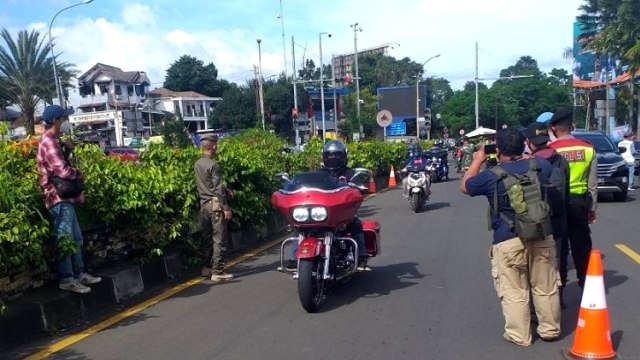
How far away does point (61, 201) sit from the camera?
561 centimetres

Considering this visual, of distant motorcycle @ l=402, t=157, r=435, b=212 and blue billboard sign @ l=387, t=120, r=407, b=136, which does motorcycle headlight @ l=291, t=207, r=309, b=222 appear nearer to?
distant motorcycle @ l=402, t=157, r=435, b=212

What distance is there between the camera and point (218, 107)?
70938 millimetres

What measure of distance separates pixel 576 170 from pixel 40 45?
45.4m

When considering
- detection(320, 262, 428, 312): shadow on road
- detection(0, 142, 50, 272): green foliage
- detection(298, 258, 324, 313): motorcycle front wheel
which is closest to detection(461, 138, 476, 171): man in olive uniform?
detection(320, 262, 428, 312): shadow on road

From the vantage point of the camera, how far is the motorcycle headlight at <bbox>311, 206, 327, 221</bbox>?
579 centimetres

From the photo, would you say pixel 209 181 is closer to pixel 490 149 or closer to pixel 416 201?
pixel 490 149

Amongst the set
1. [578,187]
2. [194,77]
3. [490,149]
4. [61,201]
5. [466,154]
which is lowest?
[466,154]

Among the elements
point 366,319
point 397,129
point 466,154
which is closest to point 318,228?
point 366,319

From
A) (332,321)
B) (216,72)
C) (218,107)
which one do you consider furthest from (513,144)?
(216,72)

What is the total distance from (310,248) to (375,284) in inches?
60.7

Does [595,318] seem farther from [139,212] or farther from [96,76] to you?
[96,76]

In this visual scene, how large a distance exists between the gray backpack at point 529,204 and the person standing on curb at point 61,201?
3.80 m

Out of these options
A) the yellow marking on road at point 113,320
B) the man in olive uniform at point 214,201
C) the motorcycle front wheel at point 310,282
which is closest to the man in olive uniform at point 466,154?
the yellow marking on road at point 113,320

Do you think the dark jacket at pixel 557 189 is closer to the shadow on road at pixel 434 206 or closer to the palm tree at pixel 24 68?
the shadow on road at pixel 434 206
